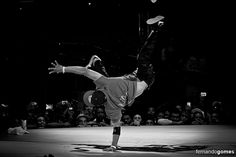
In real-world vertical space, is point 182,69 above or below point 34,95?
above

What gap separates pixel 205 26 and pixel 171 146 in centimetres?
589

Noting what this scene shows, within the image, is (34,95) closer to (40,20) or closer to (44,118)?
(44,118)

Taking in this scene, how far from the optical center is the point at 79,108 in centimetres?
973

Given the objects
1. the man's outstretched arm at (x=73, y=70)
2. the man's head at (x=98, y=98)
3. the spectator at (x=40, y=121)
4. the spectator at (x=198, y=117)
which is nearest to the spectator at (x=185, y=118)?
the spectator at (x=198, y=117)

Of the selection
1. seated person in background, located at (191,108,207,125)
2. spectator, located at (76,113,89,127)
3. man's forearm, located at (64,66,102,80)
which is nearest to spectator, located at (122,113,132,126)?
spectator, located at (76,113,89,127)

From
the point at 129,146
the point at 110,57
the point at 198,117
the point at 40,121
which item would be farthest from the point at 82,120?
the point at 129,146

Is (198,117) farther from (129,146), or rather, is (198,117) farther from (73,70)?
(73,70)

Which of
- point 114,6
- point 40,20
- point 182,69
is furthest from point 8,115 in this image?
point 182,69

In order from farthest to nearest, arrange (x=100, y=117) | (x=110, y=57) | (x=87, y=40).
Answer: (x=110, y=57), (x=87, y=40), (x=100, y=117)

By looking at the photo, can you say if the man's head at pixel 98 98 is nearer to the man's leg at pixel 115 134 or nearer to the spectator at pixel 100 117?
the man's leg at pixel 115 134

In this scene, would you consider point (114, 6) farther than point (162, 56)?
No

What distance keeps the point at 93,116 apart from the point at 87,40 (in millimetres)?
2025

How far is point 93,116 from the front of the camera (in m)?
9.59

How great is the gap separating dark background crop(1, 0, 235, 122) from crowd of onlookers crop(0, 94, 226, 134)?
19.3 inches
